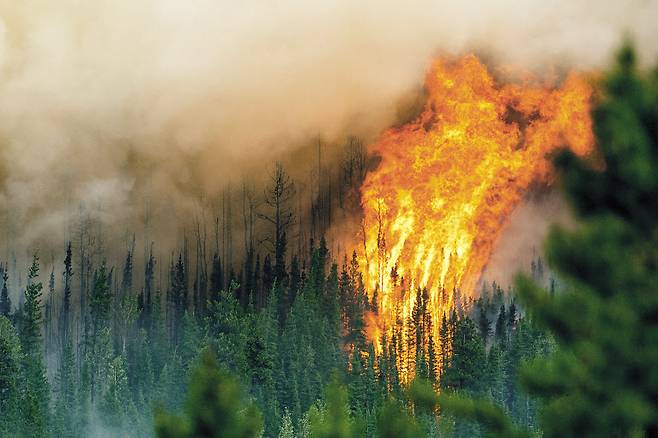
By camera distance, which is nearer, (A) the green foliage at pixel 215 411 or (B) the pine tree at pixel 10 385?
(A) the green foliage at pixel 215 411

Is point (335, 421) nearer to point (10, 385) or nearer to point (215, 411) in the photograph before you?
point (215, 411)

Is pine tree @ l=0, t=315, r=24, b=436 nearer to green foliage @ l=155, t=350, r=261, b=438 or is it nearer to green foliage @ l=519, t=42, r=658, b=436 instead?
green foliage @ l=155, t=350, r=261, b=438

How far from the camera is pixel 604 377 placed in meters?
17.4

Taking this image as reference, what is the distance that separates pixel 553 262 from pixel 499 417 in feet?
8.80

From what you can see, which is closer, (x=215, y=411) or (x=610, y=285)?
(x=610, y=285)

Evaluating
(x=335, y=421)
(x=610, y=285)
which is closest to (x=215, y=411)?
(x=335, y=421)

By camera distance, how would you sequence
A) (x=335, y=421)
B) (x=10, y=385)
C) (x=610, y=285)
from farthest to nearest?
1. (x=10, y=385)
2. (x=335, y=421)
3. (x=610, y=285)

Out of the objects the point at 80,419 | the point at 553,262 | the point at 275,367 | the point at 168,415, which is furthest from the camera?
the point at 275,367

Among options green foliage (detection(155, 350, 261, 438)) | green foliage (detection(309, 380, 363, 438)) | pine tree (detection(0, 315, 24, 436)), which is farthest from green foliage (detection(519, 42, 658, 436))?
pine tree (detection(0, 315, 24, 436))

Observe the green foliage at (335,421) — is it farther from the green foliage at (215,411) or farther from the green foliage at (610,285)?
the green foliage at (610,285)

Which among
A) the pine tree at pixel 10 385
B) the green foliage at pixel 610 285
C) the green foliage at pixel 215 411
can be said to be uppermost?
the green foliage at pixel 610 285

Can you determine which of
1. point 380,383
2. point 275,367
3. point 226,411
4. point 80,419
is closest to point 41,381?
point 80,419

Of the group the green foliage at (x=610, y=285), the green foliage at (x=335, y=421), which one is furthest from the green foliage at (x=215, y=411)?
the green foliage at (x=610, y=285)

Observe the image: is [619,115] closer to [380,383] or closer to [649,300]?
[649,300]
